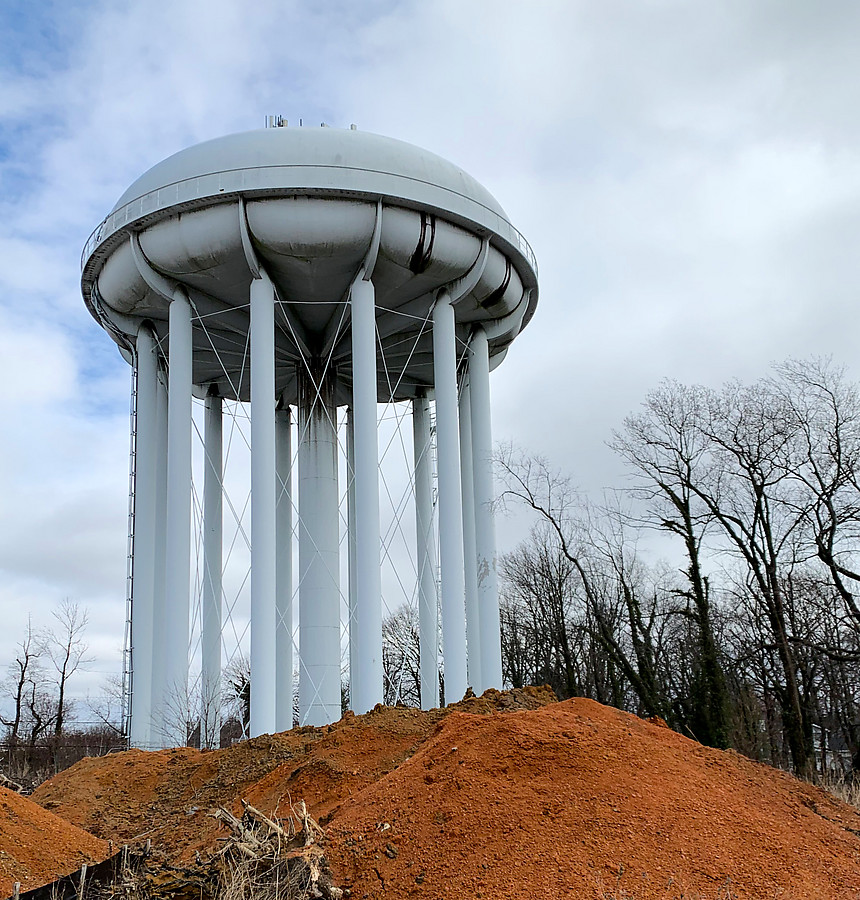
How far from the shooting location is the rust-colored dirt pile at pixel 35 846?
30.7 ft

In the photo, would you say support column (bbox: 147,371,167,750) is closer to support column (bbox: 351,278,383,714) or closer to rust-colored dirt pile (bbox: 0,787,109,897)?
support column (bbox: 351,278,383,714)

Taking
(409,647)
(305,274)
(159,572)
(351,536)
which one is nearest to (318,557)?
(351,536)

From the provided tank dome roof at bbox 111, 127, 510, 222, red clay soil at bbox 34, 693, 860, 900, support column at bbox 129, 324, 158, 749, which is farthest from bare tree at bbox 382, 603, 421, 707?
red clay soil at bbox 34, 693, 860, 900

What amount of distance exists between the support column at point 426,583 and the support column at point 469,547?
2.78ft

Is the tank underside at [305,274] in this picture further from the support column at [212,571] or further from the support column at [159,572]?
the support column at [159,572]

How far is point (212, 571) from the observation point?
22.5m

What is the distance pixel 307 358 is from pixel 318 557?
484cm

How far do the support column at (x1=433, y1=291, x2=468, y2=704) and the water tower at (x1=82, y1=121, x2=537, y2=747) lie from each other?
42mm

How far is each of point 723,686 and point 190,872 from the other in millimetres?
18153

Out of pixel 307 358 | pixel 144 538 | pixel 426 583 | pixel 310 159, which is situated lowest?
pixel 426 583

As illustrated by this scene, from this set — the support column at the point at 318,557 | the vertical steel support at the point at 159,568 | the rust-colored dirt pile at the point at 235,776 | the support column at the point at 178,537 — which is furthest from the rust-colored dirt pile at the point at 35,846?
the support column at the point at 318,557

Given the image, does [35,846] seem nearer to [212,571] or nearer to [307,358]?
[212,571]

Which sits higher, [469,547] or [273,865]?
[469,547]

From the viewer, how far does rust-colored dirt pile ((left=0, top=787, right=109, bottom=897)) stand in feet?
30.7
